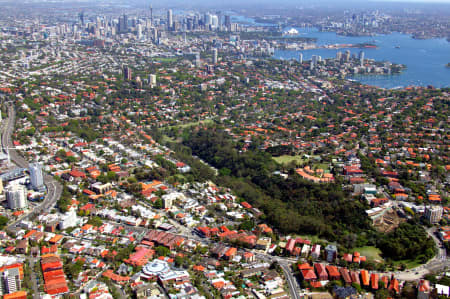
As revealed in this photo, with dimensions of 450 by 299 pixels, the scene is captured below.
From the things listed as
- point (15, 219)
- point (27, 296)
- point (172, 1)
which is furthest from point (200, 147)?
point (172, 1)

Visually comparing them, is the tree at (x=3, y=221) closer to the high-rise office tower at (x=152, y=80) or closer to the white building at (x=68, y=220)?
the white building at (x=68, y=220)

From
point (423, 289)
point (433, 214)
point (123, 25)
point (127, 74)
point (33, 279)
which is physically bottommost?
point (33, 279)

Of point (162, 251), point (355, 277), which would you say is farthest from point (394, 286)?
point (162, 251)

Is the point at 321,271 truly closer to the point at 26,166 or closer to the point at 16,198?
the point at 16,198

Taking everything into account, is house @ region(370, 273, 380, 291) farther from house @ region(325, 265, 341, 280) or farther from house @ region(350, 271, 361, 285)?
house @ region(325, 265, 341, 280)

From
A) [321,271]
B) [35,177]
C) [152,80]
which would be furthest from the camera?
[152,80]

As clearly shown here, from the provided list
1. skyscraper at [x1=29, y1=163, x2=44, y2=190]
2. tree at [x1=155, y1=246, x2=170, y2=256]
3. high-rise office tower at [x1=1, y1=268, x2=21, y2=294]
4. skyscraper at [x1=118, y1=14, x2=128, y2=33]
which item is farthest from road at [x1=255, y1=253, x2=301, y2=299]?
skyscraper at [x1=118, y1=14, x2=128, y2=33]
